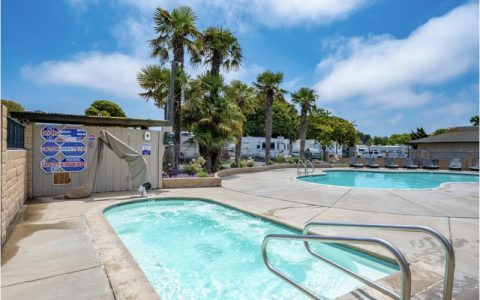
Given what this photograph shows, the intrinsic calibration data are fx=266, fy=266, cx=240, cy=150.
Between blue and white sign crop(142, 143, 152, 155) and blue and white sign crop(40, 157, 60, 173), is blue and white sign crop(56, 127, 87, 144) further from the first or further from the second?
blue and white sign crop(142, 143, 152, 155)

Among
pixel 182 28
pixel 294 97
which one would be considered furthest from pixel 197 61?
pixel 294 97

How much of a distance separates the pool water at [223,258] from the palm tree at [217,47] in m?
11.6

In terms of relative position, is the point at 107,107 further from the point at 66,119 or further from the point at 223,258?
the point at 223,258

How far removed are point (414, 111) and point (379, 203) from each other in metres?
22.2

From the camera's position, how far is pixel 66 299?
96.0 inches

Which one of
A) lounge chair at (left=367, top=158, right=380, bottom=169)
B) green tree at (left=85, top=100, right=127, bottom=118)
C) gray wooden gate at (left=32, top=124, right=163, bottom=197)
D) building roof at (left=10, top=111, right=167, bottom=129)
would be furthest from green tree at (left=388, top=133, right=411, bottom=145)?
building roof at (left=10, top=111, right=167, bottom=129)

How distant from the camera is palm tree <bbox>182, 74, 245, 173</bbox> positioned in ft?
45.3

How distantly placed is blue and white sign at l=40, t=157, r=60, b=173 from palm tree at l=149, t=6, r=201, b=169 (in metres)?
4.99

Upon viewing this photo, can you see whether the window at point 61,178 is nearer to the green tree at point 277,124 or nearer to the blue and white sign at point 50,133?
the blue and white sign at point 50,133

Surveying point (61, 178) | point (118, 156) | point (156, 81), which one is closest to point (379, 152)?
point (156, 81)

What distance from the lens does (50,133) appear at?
7668 millimetres

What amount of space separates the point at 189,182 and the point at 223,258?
589cm

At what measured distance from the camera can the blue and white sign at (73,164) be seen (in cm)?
791

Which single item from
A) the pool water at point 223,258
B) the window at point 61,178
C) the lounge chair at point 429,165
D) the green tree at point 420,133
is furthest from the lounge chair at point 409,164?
the green tree at point 420,133
